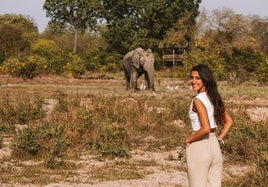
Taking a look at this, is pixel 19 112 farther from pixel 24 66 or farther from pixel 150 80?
pixel 24 66

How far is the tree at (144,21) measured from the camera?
4794cm

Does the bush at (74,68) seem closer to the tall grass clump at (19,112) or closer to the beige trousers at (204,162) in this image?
the tall grass clump at (19,112)

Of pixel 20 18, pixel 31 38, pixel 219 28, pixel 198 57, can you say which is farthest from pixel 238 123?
pixel 20 18

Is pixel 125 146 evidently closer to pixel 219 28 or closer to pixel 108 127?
pixel 108 127

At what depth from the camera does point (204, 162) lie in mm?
4477

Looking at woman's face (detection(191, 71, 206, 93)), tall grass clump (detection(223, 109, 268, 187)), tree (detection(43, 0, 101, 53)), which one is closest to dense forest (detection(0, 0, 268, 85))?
tree (detection(43, 0, 101, 53))

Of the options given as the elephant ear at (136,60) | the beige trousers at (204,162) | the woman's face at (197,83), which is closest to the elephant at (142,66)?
the elephant ear at (136,60)

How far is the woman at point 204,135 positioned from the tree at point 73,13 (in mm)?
46785

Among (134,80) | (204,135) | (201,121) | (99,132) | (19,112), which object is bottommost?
(99,132)

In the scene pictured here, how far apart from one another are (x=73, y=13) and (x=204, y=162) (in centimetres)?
5068

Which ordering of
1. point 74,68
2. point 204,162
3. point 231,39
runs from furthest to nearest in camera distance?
1. point 231,39
2. point 74,68
3. point 204,162

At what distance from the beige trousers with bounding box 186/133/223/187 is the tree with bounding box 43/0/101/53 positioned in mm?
46980

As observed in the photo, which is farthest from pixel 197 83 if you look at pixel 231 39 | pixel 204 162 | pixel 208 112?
pixel 231 39

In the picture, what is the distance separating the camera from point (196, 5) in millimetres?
51000
